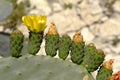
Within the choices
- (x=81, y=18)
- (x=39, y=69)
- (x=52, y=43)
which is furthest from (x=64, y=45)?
(x=81, y=18)

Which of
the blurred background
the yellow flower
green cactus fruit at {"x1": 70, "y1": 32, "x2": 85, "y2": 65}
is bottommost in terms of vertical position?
the blurred background

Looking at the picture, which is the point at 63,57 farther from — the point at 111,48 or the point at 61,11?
the point at 61,11

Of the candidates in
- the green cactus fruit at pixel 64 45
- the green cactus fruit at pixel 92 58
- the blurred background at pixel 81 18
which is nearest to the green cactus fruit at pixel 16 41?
the green cactus fruit at pixel 64 45

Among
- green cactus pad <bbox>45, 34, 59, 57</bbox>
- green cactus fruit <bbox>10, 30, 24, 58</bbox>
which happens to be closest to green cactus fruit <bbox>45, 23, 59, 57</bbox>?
green cactus pad <bbox>45, 34, 59, 57</bbox>

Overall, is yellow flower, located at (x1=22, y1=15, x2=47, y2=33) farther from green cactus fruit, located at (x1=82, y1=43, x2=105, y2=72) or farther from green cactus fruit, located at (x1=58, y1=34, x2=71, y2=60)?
green cactus fruit, located at (x1=82, y1=43, x2=105, y2=72)

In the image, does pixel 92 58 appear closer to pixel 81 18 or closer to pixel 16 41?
pixel 16 41

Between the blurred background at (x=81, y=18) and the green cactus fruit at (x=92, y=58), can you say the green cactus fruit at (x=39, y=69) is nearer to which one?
the green cactus fruit at (x=92, y=58)

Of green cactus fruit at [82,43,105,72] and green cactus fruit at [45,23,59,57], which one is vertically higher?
green cactus fruit at [45,23,59,57]
